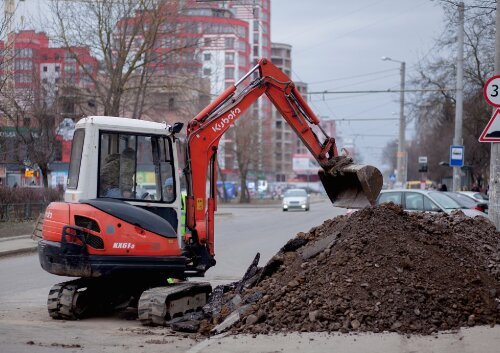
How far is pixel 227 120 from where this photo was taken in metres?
11.4

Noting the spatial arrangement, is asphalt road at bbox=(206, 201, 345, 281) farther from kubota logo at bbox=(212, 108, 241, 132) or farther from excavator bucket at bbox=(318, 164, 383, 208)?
kubota logo at bbox=(212, 108, 241, 132)

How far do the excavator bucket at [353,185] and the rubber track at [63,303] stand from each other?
167 inches

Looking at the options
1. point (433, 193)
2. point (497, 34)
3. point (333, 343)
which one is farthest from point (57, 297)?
point (433, 193)

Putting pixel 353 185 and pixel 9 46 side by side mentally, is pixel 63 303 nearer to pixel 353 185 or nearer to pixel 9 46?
pixel 353 185

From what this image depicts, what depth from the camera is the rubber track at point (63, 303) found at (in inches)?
415

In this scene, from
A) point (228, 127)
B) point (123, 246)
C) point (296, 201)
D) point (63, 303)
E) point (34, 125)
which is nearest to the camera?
point (123, 246)

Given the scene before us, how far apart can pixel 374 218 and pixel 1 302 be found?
6.53m

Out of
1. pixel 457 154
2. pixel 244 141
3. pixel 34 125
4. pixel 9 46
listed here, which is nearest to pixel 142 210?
pixel 9 46

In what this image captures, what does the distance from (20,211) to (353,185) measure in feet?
71.4


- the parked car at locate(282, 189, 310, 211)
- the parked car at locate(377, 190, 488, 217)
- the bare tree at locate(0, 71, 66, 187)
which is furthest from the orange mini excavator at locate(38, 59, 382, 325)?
the parked car at locate(282, 189, 310, 211)

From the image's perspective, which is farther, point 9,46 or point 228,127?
point 9,46

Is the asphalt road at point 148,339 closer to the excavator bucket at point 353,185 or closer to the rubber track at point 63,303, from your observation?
the rubber track at point 63,303

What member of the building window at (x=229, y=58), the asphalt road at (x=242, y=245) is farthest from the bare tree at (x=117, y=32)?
the building window at (x=229, y=58)

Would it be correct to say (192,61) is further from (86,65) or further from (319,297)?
(319,297)
